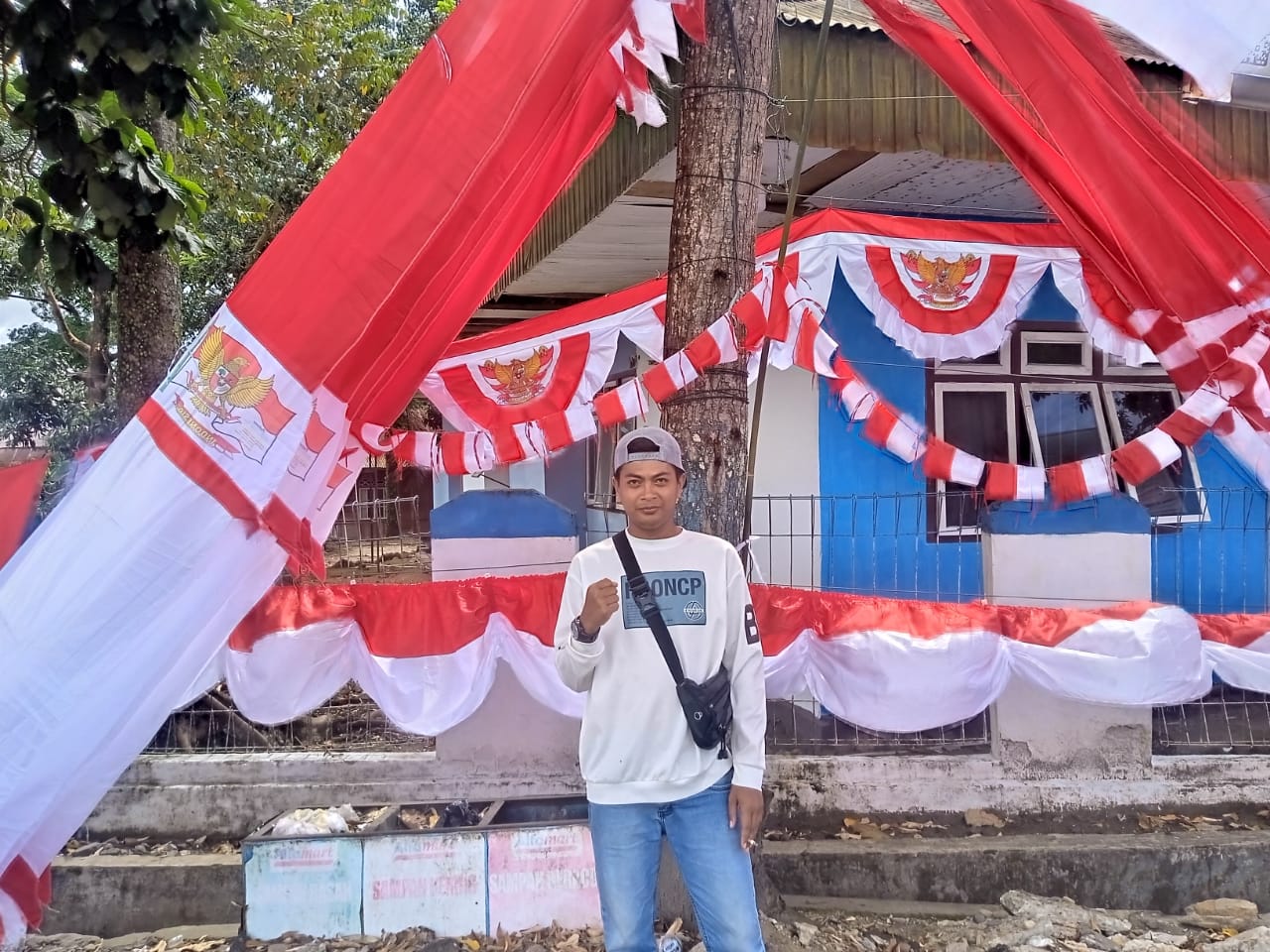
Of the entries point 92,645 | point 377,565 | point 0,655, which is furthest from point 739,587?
point 377,565

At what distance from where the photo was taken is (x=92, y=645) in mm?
2252

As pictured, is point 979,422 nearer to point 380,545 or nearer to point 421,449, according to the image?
point 421,449

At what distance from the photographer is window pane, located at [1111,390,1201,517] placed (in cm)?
662

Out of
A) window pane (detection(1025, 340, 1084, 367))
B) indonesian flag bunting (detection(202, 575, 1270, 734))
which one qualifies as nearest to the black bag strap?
indonesian flag bunting (detection(202, 575, 1270, 734))

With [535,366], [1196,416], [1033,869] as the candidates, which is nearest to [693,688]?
[1196,416]

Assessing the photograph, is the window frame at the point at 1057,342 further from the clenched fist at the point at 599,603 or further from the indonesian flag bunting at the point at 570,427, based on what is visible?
the clenched fist at the point at 599,603

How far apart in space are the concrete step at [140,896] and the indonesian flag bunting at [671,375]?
2.95 metres

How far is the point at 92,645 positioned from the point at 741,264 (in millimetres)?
2291

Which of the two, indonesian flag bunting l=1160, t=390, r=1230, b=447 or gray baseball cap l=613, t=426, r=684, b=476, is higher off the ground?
indonesian flag bunting l=1160, t=390, r=1230, b=447

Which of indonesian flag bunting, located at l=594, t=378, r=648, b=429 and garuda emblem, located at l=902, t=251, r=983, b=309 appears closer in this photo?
indonesian flag bunting, located at l=594, t=378, r=648, b=429

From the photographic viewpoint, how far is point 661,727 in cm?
232

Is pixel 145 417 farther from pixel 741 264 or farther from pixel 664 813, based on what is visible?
pixel 741 264

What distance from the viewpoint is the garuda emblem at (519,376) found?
6250 millimetres

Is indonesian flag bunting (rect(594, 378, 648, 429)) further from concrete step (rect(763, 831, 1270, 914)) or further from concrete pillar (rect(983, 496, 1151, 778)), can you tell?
concrete step (rect(763, 831, 1270, 914))
